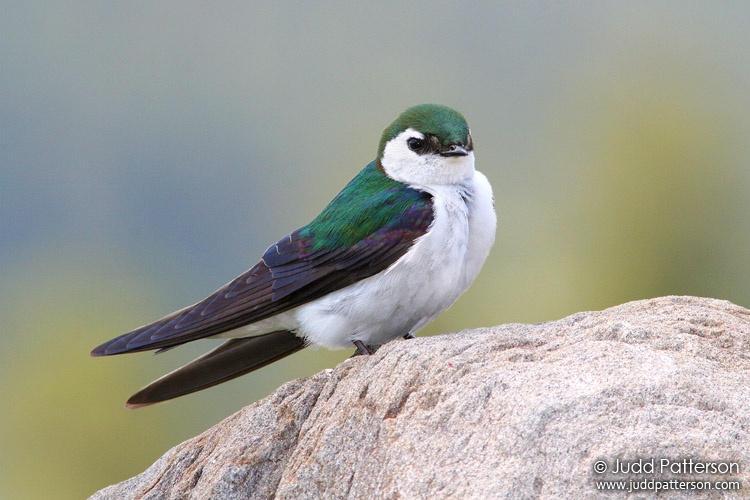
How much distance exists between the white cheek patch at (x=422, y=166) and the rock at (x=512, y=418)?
46.3 inches

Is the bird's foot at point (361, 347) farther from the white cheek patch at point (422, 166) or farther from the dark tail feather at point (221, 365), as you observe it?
the white cheek patch at point (422, 166)

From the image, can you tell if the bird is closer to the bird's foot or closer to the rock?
the bird's foot

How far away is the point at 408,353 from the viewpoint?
4.51 m

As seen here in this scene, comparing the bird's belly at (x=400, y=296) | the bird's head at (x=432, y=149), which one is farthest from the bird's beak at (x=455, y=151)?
the bird's belly at (x=400, y=296)

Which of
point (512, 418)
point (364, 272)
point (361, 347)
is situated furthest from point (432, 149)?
point (512, 418)

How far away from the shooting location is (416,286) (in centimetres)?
533

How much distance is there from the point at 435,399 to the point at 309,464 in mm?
617

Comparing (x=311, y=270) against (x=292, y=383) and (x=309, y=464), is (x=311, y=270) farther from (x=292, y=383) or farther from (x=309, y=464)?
(x=309, y=464)

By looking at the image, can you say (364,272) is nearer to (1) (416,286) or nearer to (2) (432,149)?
(1) (416,286)

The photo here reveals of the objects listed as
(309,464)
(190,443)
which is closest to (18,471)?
(190,443)

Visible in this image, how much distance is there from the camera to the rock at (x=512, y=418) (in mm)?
3588

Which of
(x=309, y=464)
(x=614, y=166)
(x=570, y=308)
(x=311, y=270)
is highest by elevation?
(x=311, y=270)

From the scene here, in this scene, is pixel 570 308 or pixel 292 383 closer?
pixel 292 383

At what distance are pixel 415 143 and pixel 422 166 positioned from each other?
0.44 ft
